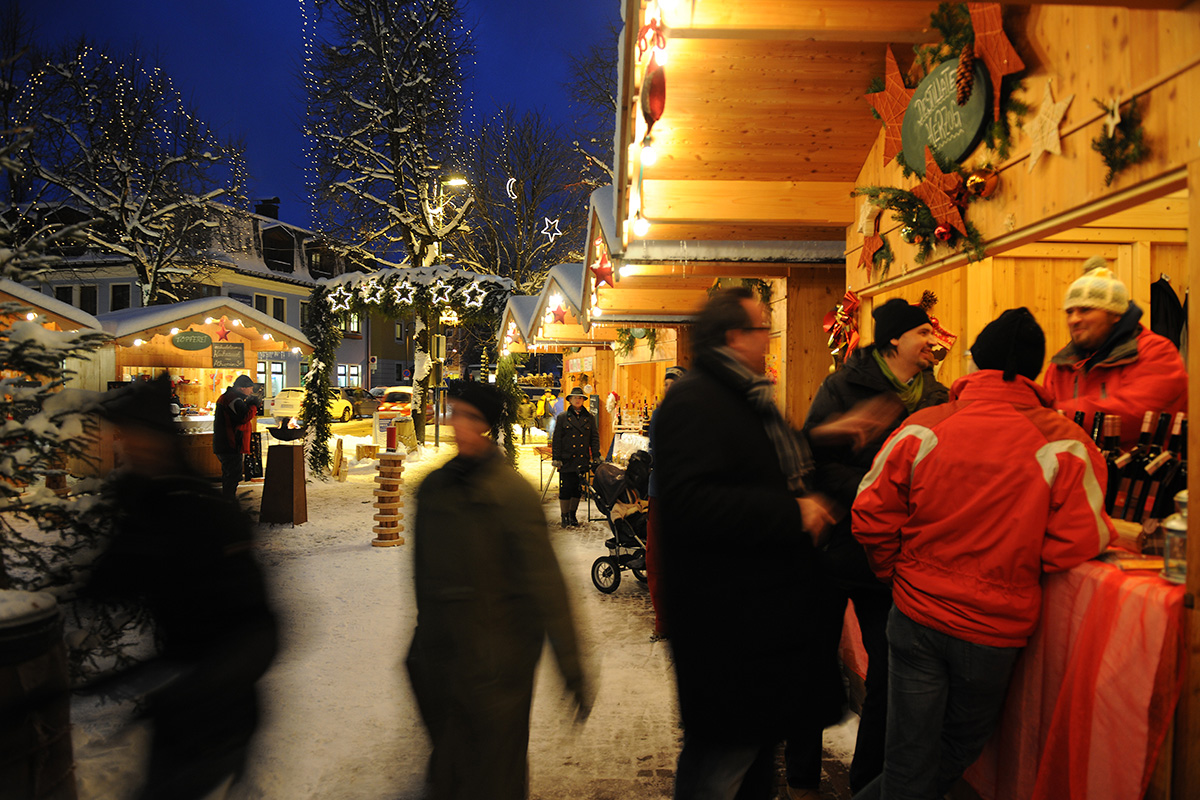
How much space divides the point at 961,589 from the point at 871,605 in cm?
72

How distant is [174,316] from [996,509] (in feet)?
62.4

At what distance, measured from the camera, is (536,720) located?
13.4ft

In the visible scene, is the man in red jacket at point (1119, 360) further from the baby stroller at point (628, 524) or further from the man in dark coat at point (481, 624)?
the baby stroller at point (628, 524)

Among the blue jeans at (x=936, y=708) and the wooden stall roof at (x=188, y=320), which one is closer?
the blue jeans at (x=936, y=708)

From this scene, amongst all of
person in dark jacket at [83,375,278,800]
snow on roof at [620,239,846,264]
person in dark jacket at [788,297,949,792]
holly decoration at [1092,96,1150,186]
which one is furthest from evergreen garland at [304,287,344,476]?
holly decoration at [1092,96,1150,186]

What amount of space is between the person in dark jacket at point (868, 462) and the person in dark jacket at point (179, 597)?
2.17 metres

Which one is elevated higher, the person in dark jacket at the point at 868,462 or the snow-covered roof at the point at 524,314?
the snow-covered roof at the point at 524,314

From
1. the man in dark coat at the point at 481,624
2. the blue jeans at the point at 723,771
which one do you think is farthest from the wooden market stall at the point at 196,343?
the blue jeans at the point at 723,771

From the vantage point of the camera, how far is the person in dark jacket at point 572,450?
1025 cm

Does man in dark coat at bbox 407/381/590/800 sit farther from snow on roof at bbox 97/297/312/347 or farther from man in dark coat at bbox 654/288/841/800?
snow on roof at bbox 97/297/312/347

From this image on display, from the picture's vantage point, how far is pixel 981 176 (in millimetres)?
4051

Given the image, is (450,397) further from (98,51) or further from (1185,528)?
(98,51)

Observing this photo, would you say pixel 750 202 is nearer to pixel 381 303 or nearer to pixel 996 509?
pixel 996 509

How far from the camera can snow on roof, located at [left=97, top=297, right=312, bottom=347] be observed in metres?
16.1
